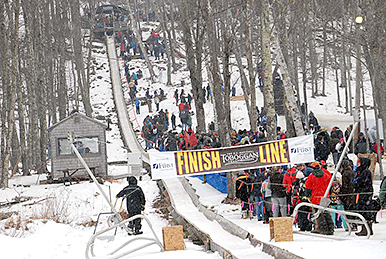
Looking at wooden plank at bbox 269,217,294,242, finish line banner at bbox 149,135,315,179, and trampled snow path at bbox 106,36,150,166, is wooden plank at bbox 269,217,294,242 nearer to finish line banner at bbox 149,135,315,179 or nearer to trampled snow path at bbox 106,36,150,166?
finish line banner at bbox 149,135,315,179

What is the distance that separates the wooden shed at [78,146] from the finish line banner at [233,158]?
12.0 m

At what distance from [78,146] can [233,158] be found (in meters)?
13.5

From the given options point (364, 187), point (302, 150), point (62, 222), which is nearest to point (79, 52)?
point (62, 222)

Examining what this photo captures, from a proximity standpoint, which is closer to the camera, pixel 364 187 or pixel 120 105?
pixel 364 187

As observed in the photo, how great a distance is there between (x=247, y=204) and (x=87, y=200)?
7356mm

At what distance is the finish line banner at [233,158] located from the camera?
16109 mm

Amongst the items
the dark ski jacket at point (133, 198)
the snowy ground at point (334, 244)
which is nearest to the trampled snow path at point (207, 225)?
the snowy ground at point (334, 244)

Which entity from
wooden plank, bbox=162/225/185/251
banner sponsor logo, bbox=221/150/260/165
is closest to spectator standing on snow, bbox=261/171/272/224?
banner sponsor logo, bbox=221/150/260/165

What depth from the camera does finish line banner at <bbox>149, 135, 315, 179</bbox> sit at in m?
16.1

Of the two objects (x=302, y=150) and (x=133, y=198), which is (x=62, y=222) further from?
(x=302, y=150)

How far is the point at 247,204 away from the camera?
16.9 meters

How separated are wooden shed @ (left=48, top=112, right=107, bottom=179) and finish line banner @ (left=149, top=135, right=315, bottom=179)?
1199cm

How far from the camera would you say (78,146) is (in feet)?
93.6

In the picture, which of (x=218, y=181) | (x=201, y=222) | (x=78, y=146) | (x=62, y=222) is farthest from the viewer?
(x=78, y=146)
